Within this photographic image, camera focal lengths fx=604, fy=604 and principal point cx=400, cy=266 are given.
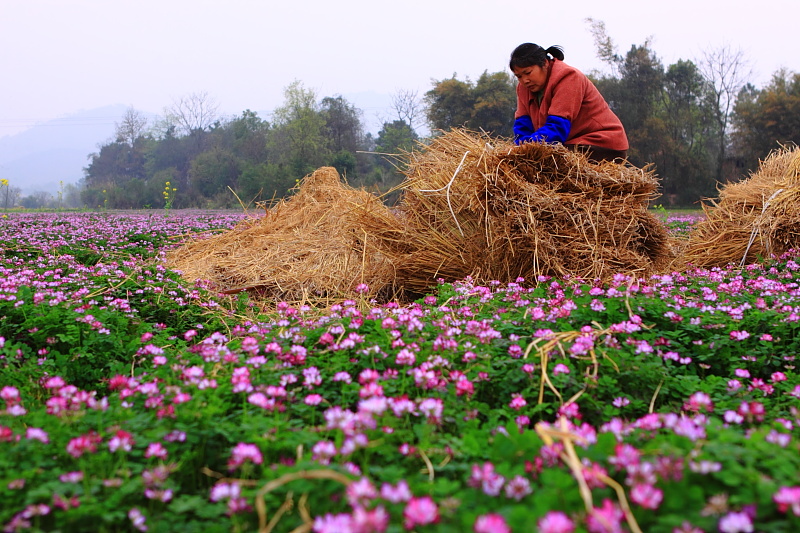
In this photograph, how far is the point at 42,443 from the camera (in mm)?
1810

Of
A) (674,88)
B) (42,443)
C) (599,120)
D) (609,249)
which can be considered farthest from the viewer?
(674,88)

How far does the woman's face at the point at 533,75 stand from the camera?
18.3 feet

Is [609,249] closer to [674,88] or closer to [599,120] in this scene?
[599,120]

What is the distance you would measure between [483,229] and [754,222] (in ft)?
8.83

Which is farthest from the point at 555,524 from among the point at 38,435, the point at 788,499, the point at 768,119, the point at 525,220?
the point at 768,119

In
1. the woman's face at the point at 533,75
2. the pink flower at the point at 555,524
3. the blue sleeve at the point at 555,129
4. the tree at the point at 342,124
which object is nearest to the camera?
the pink flower at the point at 555,524

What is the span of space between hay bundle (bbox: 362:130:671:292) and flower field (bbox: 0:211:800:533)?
718mm

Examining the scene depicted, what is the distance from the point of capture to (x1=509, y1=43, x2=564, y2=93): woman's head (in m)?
5.50

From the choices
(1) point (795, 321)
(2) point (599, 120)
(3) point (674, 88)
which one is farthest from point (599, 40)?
(1) point (795, 321)

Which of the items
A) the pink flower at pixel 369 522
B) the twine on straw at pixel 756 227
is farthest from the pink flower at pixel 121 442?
the twine on straw at pixel 756 227

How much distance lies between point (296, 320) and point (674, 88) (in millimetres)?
35261

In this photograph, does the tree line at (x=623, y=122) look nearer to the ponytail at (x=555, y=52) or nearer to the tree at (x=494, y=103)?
the tree at (x=494, y=103)

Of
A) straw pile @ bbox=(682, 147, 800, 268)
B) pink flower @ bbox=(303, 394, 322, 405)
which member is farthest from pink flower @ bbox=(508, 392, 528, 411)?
straw pile @ bbox=(682, 147, 800, 268)

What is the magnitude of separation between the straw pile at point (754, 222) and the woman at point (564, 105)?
131cm
